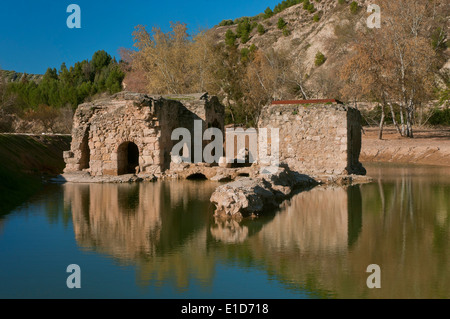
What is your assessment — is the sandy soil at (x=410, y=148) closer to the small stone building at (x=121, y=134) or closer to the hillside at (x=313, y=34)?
the small stone building at (x=121, y=134)

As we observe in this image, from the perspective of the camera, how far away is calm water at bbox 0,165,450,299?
17.0 feet

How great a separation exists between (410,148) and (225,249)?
67.5ft

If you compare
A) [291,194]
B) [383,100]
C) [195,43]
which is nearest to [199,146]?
[291,194]

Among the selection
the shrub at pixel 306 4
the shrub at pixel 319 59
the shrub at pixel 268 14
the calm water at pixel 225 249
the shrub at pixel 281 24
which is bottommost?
the calm water at pixel 225 249

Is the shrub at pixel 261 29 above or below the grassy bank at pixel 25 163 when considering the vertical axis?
above

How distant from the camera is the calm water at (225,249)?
17.0 ft

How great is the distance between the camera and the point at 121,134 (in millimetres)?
18078

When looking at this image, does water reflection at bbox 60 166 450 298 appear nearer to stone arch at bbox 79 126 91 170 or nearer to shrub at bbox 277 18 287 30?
stone arch at bbox 79 126 91 170

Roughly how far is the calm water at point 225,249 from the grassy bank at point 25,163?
1.21 meters

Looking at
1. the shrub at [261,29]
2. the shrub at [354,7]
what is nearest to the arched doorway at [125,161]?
the shrub at [354,7]

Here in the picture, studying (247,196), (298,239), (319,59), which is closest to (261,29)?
A: (319,59)
